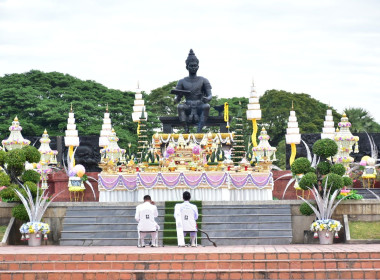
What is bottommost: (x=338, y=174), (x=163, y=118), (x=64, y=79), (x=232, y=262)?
(x=232, y=262)

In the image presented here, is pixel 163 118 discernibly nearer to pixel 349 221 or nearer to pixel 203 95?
pixel 203 95

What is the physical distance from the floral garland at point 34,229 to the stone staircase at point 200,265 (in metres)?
4.19

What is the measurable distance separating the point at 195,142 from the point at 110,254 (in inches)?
507

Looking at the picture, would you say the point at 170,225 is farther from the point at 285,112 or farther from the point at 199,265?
the point at 285,112

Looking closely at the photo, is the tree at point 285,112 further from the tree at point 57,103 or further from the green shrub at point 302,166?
the green shrub at point 302,166

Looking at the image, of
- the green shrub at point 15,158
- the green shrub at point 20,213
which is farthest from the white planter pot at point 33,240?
the green shrub at point 15,158

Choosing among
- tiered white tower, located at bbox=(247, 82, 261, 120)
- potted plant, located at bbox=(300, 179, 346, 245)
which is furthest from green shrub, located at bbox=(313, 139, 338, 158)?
tiered white tower, located at bbox=(247, 82, 261, 120)

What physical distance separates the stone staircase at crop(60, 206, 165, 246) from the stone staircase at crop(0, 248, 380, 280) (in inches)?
177

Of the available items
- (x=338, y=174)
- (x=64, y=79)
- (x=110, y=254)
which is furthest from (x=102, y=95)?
(x=110, y=254)

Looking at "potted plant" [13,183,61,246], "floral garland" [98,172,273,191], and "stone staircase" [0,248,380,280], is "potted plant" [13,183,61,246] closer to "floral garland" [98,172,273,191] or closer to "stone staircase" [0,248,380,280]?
"stone staircase" [0,248,380,280]

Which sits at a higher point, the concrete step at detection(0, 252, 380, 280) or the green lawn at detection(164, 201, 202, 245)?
the green lawn at detection(164, 201, 202, 245)

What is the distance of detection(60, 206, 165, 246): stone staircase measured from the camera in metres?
23.6

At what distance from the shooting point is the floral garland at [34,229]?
23.2 meters

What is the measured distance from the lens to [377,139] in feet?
128
